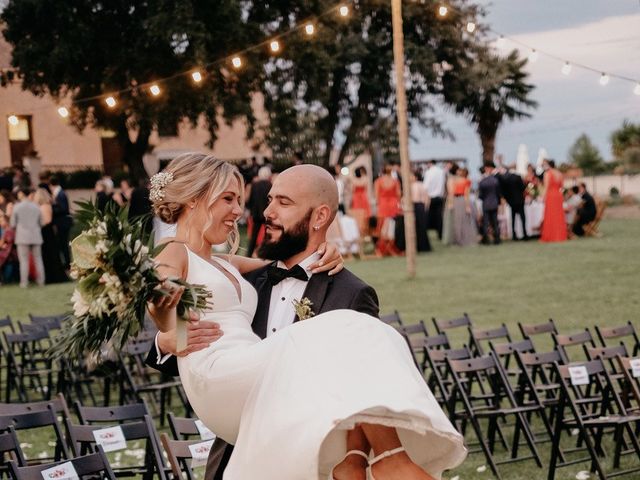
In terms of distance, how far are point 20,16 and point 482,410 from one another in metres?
25.9

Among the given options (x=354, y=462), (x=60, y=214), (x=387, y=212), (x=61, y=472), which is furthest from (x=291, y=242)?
(x=387, y=212)

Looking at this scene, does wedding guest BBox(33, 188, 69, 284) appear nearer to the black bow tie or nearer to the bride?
the black bow tie

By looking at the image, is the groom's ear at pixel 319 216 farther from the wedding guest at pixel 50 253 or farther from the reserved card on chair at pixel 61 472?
the wedding guest at pixel 50 253

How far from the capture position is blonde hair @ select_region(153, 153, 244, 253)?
4.08 meters

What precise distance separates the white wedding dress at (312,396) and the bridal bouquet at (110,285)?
0.26 meters

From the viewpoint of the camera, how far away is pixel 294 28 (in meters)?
33.2

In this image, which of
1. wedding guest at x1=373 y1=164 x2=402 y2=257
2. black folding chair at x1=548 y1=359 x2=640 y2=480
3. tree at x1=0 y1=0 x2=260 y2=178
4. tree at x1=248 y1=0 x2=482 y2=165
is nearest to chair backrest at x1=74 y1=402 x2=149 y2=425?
black folding chair at x1=548 y1=359 x2=640 y2=480

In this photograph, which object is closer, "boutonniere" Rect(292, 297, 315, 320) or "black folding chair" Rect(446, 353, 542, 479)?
"boutonniere" Rect(292, 297, 315, 320)

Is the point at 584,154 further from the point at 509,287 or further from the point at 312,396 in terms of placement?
the point at 312,396

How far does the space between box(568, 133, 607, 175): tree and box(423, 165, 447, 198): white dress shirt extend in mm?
30694

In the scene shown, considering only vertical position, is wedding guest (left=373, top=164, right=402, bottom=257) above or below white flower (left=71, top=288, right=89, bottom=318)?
below

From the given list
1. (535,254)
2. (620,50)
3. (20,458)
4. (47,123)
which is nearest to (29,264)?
(535,254)

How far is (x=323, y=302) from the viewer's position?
13.6 ft

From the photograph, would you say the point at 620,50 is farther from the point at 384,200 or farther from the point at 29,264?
the point at 29,264
